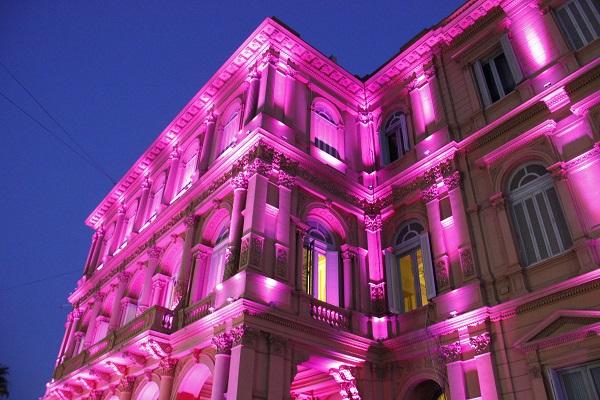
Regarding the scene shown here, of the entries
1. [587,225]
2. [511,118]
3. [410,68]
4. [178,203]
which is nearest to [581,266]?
[587,225]

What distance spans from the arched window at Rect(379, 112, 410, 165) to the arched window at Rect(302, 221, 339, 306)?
4.30 m

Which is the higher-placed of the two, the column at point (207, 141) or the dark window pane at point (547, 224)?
the column at point (207, 141)

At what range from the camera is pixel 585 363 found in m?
10.4

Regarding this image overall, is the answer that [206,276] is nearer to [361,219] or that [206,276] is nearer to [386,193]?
[361,219]

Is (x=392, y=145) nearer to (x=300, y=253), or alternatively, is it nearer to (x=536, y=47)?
(x=536, y=47)

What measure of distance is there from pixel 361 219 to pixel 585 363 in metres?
8.03

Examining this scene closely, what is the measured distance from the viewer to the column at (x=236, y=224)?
13.4m

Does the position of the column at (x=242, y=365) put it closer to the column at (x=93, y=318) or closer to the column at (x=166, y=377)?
the column at (x=166, y=377)

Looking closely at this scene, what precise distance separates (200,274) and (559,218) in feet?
34.9

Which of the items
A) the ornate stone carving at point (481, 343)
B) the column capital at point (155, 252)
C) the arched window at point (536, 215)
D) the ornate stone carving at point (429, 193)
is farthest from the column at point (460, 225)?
the column capital at point (155, 252)

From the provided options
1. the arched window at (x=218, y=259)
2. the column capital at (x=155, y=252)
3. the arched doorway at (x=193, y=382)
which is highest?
the column capital at (x=155, y=252)

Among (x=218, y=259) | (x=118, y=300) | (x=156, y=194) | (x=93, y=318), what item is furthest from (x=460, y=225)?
(x=93, y=318)

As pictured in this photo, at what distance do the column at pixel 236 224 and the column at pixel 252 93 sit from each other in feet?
9.04

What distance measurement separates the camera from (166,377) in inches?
570
